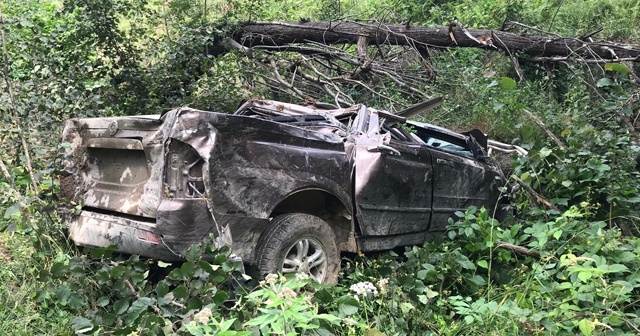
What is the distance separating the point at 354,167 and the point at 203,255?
154 cm

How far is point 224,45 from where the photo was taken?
26.7 ft

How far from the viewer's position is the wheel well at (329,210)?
3.88m

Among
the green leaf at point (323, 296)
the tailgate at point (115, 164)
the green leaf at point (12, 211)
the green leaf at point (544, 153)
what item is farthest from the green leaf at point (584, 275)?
the green leaf at point (12, 211)

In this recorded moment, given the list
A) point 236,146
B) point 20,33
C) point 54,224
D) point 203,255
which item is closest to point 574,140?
point 236,146

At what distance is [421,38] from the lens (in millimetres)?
8602

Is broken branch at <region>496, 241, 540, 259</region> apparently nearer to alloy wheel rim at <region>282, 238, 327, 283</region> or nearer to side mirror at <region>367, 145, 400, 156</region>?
side mirror at <region>367, 145, 400, 156</region>

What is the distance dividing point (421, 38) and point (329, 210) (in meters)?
5.47

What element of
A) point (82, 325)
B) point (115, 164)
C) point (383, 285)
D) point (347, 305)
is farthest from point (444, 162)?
point (82, 325)

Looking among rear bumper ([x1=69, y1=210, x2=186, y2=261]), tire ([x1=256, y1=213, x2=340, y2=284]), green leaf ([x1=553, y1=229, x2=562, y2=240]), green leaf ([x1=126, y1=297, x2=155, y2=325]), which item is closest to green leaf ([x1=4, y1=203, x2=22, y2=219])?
rear bumper ([x1=69, y1=210, x2=186, y2=261])

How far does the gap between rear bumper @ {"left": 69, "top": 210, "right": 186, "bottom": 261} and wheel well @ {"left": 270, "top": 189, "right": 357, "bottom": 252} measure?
103cm

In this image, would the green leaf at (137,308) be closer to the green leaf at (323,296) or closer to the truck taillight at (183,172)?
the truck taillight at (183,172)

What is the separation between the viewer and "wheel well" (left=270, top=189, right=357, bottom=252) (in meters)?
3.88

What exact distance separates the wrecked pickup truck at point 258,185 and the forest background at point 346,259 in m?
0.21

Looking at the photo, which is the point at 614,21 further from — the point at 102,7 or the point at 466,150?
the point at 102,7
